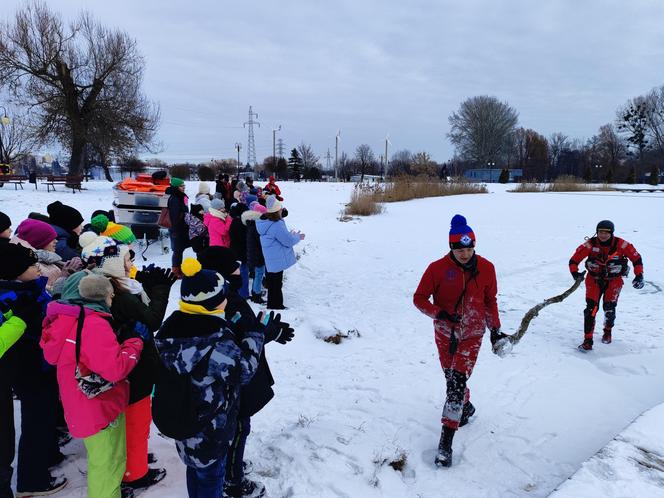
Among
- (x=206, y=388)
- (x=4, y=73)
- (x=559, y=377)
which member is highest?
(x=4, y=73)

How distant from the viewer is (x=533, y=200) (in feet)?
73.8

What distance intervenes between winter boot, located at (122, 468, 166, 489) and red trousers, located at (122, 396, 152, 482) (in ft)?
0.11

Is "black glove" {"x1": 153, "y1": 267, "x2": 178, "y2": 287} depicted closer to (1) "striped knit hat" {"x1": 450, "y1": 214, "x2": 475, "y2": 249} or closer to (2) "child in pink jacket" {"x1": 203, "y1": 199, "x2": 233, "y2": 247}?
(1) "striped knit hat" {"x1": 450, "y1": 214, "x2": 475, "y2": 249}

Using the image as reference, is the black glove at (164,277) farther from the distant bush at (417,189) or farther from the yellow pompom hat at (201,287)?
the distant bush at (417,189)

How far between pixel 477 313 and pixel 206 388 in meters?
2.12

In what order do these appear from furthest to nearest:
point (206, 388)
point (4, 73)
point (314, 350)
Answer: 1. point (4, 73)
2. point (314, 350)
3. point (206, 388)

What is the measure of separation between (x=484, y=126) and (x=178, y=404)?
73.9 metres

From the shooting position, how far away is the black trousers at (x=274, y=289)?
6.59 m

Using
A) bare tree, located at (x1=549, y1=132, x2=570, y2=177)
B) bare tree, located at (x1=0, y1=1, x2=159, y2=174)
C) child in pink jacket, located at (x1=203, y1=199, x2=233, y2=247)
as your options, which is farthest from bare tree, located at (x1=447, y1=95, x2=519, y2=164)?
child in pink jacket, located at (x1=203, y1=199, x2=233, y2=247)

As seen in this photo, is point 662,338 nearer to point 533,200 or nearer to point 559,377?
point 559,377

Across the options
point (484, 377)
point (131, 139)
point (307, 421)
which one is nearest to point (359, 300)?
point (484, 377)

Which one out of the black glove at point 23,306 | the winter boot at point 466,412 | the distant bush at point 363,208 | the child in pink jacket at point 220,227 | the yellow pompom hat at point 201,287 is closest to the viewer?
the yellow pompom hat at point 201,287

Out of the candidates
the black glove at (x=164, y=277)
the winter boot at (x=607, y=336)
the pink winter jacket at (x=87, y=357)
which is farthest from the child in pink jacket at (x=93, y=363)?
the winter boot at (x=607, y=336)

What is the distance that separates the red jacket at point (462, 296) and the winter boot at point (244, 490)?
1.73 metres
